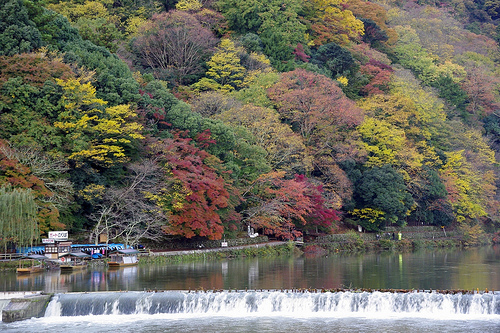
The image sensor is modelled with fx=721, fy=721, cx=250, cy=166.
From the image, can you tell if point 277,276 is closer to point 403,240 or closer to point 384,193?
point 384,193

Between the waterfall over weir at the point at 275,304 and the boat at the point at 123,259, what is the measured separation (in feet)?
36.5

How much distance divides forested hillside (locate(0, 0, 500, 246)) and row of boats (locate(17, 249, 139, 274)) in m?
1.58

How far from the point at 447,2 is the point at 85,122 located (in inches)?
4269

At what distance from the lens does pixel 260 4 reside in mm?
86312

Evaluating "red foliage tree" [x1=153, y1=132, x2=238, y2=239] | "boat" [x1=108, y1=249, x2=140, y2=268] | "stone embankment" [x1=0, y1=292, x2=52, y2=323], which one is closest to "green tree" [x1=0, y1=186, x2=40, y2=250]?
"boat" [x1=108, y1=249, x2=140, y2=268]

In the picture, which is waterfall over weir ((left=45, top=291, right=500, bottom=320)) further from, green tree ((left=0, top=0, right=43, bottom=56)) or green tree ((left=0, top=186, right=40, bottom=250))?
green tree ((left=0, top=0, right=43, bottom=56))

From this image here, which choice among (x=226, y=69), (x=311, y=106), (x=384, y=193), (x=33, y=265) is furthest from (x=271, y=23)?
(x=33, y=265)

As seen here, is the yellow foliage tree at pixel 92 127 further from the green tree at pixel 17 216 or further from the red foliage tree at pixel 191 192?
the green tree at pixel 17 216

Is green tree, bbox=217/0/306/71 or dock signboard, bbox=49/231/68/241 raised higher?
green tree, bbox=217/0/306/71

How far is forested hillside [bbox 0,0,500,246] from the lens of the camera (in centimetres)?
4975

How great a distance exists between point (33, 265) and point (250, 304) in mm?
16148

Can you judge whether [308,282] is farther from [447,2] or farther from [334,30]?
[447,2]

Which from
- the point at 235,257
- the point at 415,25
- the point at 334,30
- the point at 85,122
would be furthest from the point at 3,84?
the point at 415,25

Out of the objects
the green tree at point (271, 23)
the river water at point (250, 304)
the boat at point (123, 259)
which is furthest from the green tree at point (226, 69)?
the river water at point (250, 304)
